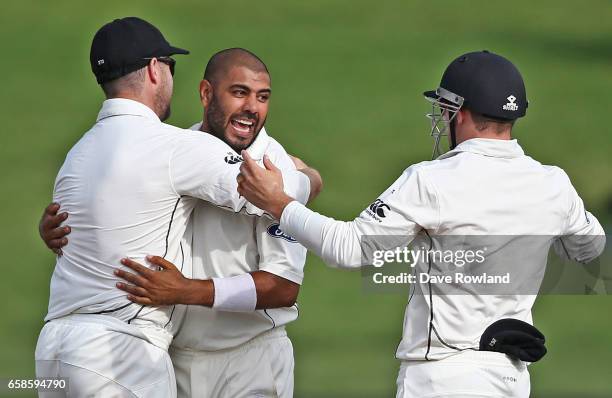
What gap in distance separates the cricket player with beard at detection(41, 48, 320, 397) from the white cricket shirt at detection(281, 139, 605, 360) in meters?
0.52

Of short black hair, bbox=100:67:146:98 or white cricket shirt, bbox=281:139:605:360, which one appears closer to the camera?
white cricket shirt, bbox=281:139:605:360

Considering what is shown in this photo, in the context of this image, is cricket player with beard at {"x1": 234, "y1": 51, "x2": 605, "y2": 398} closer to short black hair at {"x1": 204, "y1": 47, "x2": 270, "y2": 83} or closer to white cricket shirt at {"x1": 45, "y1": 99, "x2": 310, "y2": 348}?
white cricket shirt at {"x1": 45, "y1": 99, "x2": 310, "y2": 348}

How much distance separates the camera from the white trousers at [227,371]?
529 cm

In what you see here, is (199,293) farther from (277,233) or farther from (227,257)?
(277,233)

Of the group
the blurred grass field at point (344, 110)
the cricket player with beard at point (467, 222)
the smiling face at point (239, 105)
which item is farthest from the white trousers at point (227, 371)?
the blurred grass field at point (344, 110)

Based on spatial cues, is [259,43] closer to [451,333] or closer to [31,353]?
[31,353]

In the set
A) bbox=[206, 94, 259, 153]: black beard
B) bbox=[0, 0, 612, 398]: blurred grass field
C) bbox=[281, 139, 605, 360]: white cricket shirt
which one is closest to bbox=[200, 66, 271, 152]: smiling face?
bbox=[206, 94, 259, 153]: black beard

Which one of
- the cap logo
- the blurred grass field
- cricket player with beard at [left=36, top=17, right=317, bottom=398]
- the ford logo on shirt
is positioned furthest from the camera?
the blurred grass field

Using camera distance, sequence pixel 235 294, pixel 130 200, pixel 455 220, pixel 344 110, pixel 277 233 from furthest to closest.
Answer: pixel 344 110 → pixel 277 233 → pixel 235 294 → pixel 130 200 → pixel 455 220

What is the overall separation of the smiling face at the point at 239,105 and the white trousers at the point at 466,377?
4.80 ft

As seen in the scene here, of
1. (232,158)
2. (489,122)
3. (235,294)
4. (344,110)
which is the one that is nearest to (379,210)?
(489,122)

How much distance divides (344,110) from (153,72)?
1458cm

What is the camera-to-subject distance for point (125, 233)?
4938mm

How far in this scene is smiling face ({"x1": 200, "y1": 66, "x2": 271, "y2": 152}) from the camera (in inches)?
218
